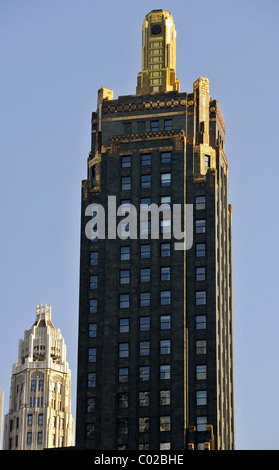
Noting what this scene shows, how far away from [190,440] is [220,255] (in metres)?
28.6

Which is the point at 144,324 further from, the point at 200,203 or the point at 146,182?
the point at 146,182

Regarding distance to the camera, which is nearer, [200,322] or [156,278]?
[200,322]

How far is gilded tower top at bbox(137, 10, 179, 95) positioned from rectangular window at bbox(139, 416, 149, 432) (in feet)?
166

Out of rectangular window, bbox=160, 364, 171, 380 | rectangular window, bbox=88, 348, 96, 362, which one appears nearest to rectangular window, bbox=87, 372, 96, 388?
rectangular window, bbox=88, 348, 96, 362

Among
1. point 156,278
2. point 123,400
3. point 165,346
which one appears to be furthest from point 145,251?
point 123,400

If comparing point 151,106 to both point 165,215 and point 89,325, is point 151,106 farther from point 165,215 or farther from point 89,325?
point 89,325

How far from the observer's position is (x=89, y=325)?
590 feet

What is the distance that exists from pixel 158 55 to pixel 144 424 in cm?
5864

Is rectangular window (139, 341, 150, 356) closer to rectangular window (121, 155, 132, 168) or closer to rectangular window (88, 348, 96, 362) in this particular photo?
rectangular window (88, 348, 96, 362)

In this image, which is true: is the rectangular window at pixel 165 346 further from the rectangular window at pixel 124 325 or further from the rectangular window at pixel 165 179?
the rectangular window at pixel 165 179

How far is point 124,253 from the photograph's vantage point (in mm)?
181250
